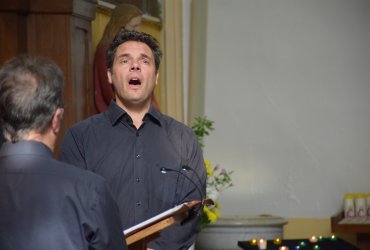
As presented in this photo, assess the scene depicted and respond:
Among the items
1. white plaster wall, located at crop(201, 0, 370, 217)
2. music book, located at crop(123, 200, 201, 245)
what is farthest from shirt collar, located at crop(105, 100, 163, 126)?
white plaster wall, located at crop(201, 0, 370, 217)

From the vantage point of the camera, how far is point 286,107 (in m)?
8.72

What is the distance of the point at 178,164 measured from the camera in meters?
3.91

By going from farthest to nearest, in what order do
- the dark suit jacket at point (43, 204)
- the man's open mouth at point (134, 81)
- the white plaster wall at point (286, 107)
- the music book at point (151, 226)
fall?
the white plaster wall at point (286, 107) < the man's open mouth at point (134, 81) < the music book at point (151, 226) < the dark suit jacket at point (43, 204)

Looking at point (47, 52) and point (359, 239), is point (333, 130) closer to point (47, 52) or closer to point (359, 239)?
point (359, 239)

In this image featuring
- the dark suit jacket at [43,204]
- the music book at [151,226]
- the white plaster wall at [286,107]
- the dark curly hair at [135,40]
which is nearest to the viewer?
the dark suit jacket at [43,204]

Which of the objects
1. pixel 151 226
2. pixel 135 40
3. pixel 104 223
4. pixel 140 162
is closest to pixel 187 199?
pixel 140 162

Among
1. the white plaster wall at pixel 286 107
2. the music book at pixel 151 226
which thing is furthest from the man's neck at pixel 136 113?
the white plaster wall at pixel 286 107

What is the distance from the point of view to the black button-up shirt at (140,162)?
3811 mm

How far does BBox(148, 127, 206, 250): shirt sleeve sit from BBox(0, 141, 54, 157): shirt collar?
1231 millimetres

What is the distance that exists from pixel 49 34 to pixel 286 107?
3576 mm

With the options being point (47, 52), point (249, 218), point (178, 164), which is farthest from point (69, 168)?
point (249, 218)

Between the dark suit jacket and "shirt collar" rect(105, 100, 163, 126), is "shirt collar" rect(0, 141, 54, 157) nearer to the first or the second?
the dark suit jacket

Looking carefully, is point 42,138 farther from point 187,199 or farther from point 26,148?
point 187,199

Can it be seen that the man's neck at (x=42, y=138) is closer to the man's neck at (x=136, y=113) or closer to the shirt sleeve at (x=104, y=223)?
the shirt sleeve at (x=104, y=223)
